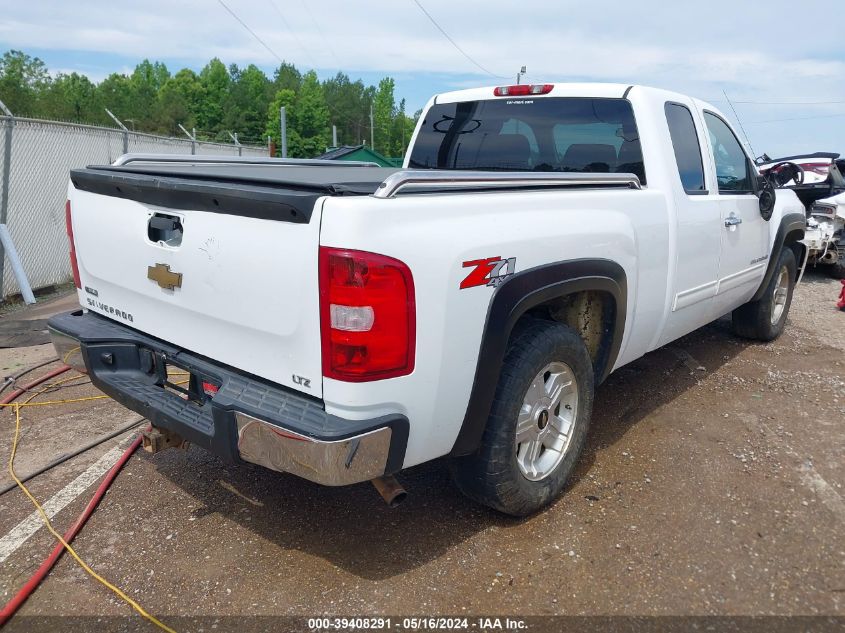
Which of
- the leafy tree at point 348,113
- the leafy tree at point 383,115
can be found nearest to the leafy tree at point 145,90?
the leafy tree at point 348,113

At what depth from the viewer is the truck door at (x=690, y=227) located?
3877 mm

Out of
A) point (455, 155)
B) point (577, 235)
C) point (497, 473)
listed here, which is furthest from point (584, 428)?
point (455, 155)

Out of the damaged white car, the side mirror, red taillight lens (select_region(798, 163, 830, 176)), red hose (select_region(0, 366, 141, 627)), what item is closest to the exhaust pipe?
red hose (select_region(0, 366, 141, 627))

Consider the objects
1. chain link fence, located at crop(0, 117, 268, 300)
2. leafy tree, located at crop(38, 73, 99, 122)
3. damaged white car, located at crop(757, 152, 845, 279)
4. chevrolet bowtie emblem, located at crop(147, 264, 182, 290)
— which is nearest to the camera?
chevrolet bowtie emblem, located at crop(147, 264, 182, 290)

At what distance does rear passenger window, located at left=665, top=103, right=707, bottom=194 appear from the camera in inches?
158

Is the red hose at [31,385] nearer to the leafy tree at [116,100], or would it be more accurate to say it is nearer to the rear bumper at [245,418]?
the rear bumper at [245,418]

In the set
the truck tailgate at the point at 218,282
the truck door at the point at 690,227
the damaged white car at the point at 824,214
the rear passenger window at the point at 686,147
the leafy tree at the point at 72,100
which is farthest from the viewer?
the leafy tree at the point at 72,100

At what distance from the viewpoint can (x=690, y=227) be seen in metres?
3.92

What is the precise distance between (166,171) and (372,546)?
196 cm

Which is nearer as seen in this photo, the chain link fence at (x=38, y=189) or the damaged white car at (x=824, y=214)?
the chain link fence at (x=38, y=189)

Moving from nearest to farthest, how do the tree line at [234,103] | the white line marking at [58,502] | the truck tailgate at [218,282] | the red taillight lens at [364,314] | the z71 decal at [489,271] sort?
the red taillight lens at [364,314] → the truck tailgate at [218,282] → the z71 decal at [489,271] → the white line marking at [58,502] → the tree line at [234,103]

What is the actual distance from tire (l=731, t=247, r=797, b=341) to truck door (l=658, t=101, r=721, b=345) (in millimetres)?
1769

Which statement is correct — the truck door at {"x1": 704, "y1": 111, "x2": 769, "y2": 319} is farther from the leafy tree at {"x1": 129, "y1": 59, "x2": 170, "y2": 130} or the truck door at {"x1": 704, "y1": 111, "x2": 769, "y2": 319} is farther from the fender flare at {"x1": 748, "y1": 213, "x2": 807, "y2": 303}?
the leafy tree at {"x1": 129, "y1": 59, "x2": 170, "y2": 130}

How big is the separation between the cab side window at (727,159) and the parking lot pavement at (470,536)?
1.64 m
